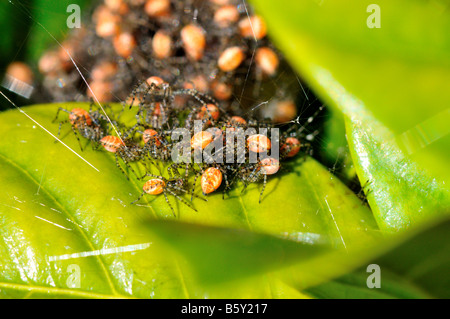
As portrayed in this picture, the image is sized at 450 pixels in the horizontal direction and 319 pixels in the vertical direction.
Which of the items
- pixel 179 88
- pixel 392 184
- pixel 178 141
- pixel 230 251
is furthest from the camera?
pixel 179 88

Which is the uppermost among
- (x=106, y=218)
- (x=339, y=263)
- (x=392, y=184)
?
(x=392, y=184)

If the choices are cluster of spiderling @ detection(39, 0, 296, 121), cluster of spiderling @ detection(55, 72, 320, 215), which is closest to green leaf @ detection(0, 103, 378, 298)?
cluster of spiderling @ detection(55, 72, 320, 215)

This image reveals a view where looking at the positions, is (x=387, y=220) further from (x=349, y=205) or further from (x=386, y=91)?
(x=386, y=91)

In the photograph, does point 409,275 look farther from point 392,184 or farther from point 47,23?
point 47,23

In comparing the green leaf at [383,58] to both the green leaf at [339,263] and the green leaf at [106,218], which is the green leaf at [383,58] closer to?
the green leaf at [339,263]

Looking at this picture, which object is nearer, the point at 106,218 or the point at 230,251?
the point at 230,251

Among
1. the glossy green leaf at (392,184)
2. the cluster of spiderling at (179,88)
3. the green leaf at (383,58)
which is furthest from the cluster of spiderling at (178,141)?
the green leaf at (383,58)

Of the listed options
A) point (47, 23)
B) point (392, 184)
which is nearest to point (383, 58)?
point (392, 184)
